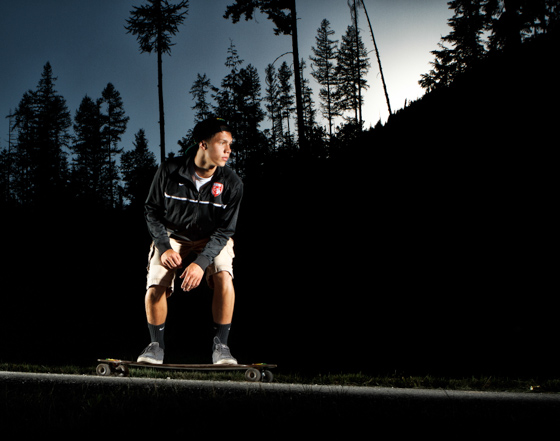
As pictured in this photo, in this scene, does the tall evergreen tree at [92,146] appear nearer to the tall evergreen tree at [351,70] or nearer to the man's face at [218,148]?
the tall evergreen tree at [351,70]

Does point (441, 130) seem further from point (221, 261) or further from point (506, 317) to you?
point (221, 261)

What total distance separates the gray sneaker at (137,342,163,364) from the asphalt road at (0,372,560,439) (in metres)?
0.47

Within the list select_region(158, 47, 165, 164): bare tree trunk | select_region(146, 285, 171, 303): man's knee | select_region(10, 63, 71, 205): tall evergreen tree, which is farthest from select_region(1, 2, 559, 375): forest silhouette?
select_region(10, 63, 71, 205): tall evergreen tree

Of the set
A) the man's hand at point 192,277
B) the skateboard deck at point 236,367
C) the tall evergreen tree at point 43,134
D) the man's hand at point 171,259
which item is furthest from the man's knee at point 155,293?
the tall evergreen tree at point 43,134

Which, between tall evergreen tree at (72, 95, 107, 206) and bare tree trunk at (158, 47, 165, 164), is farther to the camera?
tall evergreen tree at (72, 95, 107, 206)

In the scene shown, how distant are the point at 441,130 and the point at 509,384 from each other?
8.35 meters

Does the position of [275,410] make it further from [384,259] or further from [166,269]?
[384,259]

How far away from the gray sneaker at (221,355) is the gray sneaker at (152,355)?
568 mm

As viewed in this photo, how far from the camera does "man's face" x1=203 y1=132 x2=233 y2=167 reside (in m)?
4.36

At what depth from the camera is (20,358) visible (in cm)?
743

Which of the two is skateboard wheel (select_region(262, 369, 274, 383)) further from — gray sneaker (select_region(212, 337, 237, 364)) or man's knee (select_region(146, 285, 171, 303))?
man's knee (select_region(146, 285, 171, 303))

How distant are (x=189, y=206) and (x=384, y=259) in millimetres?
5898

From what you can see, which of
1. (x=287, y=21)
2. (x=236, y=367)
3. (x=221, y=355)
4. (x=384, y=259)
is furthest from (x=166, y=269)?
(x=287, y=21)

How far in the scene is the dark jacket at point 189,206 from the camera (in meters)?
4.47
